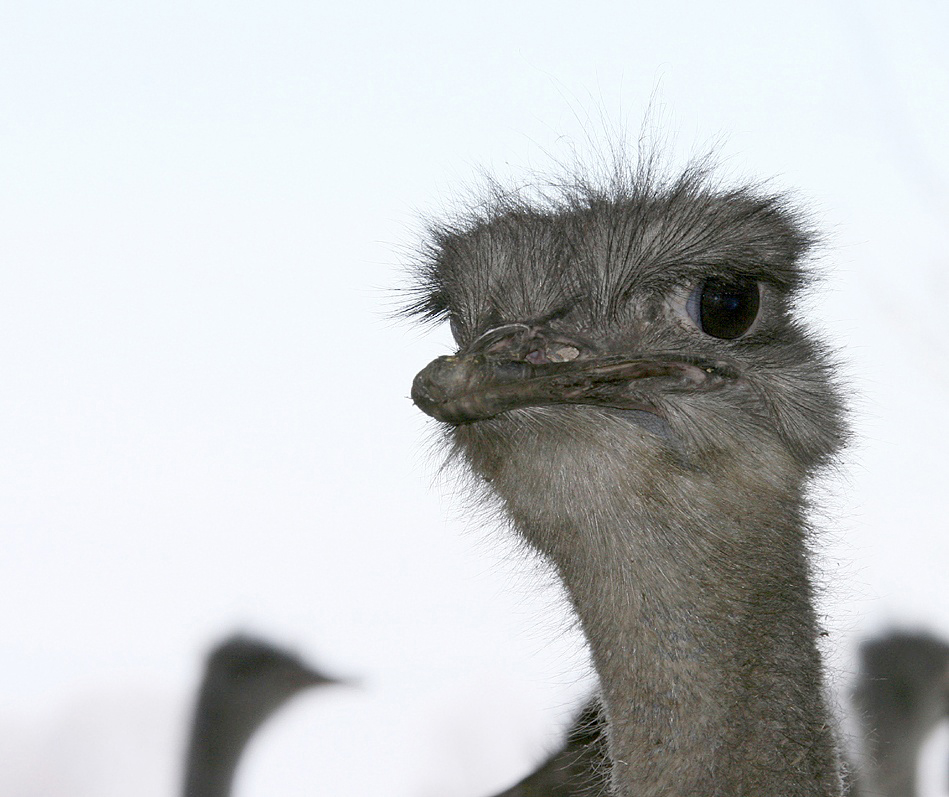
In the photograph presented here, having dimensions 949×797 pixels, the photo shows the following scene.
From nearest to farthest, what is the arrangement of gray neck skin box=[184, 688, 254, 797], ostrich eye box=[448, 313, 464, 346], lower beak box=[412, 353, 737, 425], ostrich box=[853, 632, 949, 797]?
lower beak box=[412, 353, 737, 425], ostrich eye box=[448, 313, 464, 346], ostrich box=[853, 632, 949, 797], gray neck skin box=[184, 688, 254, 797]

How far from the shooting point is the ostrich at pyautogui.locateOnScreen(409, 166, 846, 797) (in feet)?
5.87

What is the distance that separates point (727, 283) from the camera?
1.93m

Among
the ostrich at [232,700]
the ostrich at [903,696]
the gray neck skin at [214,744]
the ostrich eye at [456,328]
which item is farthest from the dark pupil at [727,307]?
the gray neck skin at [214,744]

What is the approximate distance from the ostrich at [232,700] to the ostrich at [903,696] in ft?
6.67

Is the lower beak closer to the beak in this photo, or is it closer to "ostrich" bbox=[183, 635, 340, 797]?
the beak

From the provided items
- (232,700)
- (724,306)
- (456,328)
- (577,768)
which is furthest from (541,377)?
(232,700)

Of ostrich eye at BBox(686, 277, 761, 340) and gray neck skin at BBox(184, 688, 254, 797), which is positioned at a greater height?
ostrich eye at BBox(686, 277, 761, 340)

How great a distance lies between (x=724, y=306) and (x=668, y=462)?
312 millimetres

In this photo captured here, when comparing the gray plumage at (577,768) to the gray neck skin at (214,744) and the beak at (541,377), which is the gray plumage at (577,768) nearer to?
the beak at (541,377)

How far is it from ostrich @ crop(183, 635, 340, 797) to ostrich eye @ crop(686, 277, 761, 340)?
283 centimetres

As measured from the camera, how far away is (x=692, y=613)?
6.04ft

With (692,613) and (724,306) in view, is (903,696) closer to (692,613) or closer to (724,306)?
(692,613)

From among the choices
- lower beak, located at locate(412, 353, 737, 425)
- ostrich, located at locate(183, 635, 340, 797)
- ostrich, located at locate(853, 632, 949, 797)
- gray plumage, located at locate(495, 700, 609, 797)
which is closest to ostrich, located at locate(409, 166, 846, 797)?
lower beak, located at locate(412, 353, 737, 425)

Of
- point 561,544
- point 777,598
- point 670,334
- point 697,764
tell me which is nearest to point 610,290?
point 670,334
